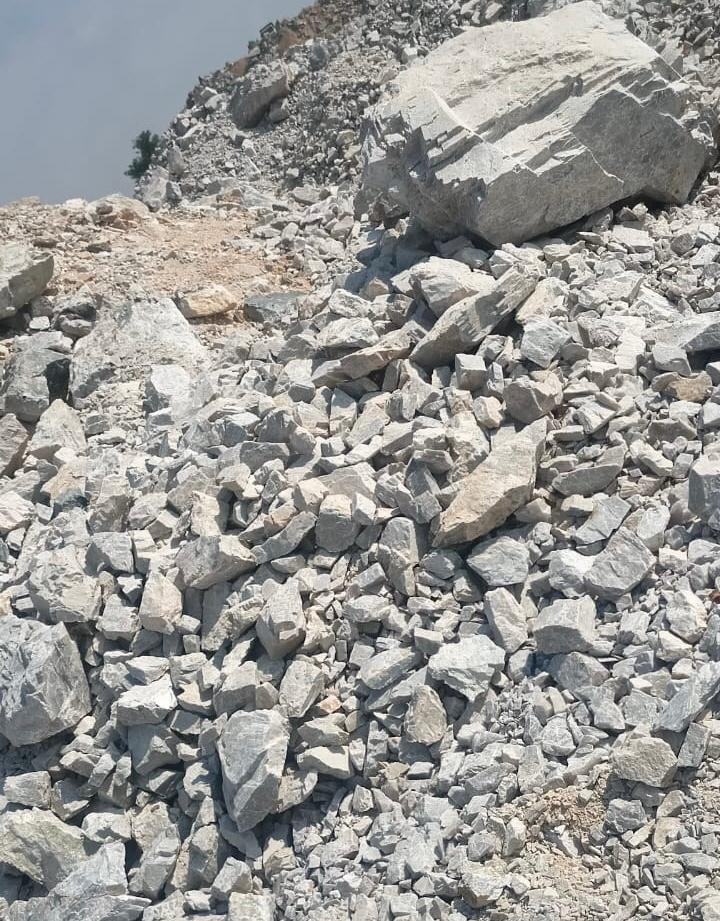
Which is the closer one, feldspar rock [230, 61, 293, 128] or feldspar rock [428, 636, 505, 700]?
feldspar rock [428, 636, 505, 700]

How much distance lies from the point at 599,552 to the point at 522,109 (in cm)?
475

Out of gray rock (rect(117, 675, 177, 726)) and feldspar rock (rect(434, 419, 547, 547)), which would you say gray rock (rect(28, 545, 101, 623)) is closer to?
gray rock (rect(117, 675, 177, 726))

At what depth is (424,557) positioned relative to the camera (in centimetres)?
581

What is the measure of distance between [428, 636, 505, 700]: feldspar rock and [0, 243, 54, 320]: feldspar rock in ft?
25.3

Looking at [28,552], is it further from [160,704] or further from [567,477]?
[567,477]

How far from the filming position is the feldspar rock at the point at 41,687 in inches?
236

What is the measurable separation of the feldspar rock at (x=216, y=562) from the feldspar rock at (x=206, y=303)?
500 cm

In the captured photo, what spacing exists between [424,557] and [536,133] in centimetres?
451

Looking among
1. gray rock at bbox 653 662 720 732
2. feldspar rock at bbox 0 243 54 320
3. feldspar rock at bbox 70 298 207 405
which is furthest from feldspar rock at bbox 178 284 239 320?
gray rock at bbox 653 662 720 732

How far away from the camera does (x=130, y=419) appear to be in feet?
29.7

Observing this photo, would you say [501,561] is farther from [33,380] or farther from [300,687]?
[33,380]

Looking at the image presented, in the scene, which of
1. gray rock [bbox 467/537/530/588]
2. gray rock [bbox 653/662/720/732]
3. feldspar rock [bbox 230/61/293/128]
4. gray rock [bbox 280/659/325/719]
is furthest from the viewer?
feldspar rock [bbox 230/61/293/128]

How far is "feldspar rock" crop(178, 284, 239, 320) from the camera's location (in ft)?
34.9

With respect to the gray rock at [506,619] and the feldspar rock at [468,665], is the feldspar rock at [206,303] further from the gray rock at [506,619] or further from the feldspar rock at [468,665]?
the feldspar rock at [468,665]
